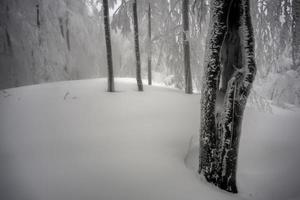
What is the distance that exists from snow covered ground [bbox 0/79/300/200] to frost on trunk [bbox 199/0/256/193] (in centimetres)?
47

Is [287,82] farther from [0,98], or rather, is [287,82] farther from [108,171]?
[0,98]

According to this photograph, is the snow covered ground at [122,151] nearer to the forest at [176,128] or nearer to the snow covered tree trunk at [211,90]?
the forest at [176,128]

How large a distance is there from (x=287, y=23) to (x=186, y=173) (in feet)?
18.6

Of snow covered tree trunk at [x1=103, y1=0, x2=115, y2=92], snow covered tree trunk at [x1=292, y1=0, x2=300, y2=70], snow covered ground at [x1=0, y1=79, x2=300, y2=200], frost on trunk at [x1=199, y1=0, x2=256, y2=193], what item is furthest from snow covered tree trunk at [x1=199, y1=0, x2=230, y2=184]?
snow covered tree trunk at [x1=103, y1=0, x2=115, y2=92]

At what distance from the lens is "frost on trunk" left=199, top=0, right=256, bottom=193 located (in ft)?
9.46

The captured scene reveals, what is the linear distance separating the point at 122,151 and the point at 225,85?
8.36ft

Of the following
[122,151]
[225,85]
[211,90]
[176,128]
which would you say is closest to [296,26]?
[225,85]

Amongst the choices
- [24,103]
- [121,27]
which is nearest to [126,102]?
[24,103]

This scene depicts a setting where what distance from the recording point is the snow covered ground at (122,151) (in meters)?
2.74

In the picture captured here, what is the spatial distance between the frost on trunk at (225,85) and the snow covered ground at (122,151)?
47 centimetres

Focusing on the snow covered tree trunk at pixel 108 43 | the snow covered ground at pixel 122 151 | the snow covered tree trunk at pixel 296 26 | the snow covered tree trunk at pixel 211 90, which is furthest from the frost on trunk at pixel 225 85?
the snow covered tree trunk at pixel 108 43

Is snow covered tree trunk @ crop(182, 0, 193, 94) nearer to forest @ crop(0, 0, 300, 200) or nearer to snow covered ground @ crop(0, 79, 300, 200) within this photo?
forest @ crop(0, 0, 300, 200)

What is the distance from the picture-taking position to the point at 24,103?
669 centimetres

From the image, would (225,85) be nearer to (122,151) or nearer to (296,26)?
(122,151)
